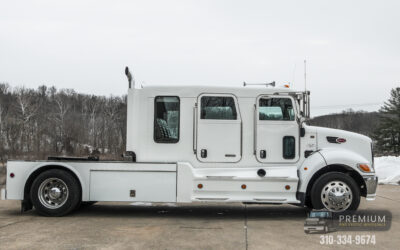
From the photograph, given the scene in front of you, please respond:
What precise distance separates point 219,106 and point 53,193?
12.4ft

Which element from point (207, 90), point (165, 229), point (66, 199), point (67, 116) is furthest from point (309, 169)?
point (67, 116)

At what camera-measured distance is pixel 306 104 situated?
23.6 feet

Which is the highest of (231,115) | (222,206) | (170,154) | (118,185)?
(231,115)

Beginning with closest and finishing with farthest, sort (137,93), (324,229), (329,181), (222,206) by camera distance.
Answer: (324,229), (329,181), (137,93), (222,206)

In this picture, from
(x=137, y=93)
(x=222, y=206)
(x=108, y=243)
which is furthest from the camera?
(x=222, y=206)

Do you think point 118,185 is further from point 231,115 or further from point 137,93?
point 231,115

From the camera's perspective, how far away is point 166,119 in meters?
7.61

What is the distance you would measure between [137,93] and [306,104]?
3409mm

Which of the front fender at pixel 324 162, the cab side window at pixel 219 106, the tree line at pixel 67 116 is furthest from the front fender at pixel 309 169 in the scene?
the tree line at pixel 67 116

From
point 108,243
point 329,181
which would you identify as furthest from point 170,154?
point 329,181

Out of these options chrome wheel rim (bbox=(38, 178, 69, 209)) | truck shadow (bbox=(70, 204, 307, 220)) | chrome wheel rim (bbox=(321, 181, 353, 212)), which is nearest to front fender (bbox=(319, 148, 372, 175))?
chrome wheel rim (bbox=(321, 181, 353, 212))

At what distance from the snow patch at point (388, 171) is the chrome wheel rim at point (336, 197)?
393 inches

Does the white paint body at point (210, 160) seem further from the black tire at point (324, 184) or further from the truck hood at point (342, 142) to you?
the black tire at point (324, 184)

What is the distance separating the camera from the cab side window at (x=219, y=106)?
24.9 ft
